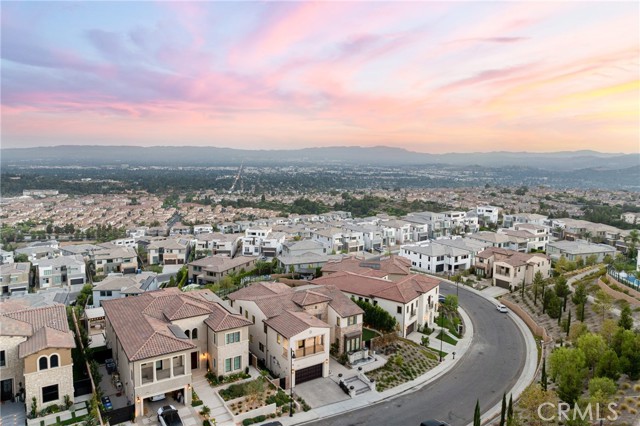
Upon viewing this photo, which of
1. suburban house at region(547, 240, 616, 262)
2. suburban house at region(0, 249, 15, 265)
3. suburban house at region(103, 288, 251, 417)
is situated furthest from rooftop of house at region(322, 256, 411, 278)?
suburban house at region(0, 249, 15, 265)

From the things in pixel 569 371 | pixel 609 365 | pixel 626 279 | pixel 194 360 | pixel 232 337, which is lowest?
A: pixel 194 360

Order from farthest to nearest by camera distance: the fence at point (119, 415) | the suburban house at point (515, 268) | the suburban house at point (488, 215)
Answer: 1. the suburban house at point (488, 215)
2. the suburban house at point (515, 268)
3. the fence at point (119, 415)

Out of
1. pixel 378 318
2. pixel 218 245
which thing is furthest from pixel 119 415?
pixel 218 245

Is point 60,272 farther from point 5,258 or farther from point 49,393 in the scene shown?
point 49,393

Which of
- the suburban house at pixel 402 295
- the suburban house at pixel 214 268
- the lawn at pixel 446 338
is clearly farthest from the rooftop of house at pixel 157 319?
the suburban house at pixel 214 268

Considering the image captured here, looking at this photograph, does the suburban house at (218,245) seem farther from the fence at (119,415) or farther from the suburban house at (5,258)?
the fence at (119,415)

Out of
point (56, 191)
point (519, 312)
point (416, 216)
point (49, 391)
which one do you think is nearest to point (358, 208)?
point (416, 216)

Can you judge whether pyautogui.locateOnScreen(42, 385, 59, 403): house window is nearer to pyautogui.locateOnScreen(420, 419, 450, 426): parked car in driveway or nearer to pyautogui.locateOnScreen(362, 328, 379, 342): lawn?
pyautogui.locateOnScreen(420, 419, 450, 426): parked car in driveway
